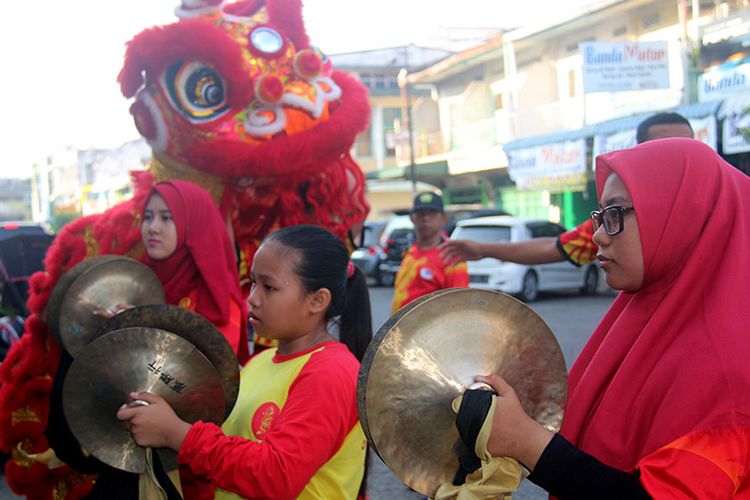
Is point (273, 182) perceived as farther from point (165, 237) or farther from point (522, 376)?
point (522, 376)

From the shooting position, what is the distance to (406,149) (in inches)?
1021

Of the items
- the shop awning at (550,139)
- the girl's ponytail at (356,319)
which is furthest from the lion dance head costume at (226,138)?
the shop awning at (550,139)

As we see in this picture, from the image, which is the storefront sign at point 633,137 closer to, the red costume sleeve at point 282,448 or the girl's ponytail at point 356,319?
the girl's ponytail at point 356,319

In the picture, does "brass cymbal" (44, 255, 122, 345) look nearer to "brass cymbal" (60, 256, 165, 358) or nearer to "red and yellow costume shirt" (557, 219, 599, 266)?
"brass cymbal" (60, 256, 165, 358)

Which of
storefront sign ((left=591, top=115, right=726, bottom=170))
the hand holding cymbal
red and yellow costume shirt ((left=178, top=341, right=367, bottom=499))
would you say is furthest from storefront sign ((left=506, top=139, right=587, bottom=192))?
the hand holding cymbal

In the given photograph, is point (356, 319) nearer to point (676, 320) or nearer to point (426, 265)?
point (676, 320)

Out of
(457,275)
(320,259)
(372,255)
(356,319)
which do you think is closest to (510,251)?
(457,275)

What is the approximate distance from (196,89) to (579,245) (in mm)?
2027

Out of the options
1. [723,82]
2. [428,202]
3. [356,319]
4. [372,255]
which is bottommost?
[372,255]

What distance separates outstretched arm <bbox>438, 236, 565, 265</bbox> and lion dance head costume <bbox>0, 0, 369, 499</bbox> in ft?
2.38

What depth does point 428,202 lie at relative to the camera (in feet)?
18.1

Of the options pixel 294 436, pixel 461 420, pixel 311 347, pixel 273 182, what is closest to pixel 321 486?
pixel 294 436

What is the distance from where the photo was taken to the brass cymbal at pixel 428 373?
1.41 metres

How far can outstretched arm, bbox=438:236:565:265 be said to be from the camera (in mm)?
3547
